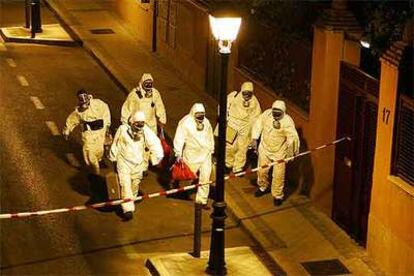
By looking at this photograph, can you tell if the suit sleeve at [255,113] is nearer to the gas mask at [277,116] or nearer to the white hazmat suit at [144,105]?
the gas mask at [277,116]

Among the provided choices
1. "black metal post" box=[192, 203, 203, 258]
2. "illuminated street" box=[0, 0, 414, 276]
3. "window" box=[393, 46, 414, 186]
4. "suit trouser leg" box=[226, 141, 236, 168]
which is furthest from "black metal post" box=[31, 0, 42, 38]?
"window" box=[393, 46, 414, 186]

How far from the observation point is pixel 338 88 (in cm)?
1518

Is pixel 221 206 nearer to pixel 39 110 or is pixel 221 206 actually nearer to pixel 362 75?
pixel 362 75

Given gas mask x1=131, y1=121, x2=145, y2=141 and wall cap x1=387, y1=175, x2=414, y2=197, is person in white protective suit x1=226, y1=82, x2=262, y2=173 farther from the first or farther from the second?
wall cap x1=387, y1=175, x2=414, y2=197

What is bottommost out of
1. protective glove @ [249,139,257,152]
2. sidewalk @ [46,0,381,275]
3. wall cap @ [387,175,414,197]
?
sidewalk @ [46,0,381,275]

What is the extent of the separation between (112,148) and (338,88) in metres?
3.50

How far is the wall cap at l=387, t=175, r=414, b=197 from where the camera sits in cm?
1260

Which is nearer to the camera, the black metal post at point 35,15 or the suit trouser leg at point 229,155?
the suit trouser leg at point 229,155

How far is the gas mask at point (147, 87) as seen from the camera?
17.1m

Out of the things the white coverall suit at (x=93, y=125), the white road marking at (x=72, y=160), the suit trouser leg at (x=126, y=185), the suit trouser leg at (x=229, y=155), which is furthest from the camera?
the white road marking at (x=72, y=160)

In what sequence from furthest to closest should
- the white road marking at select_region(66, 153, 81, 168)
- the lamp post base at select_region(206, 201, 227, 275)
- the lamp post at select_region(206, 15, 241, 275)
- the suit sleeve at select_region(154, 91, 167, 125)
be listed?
1. the white road marking at select_region(66, 153, 81, 168)
2. the suit sleeve at select_region(154, 91, 167, 125)
3. the lamp post base at select_region(206, 201, 227, 275)
4. the lamp post at select_region(206, 15, 241, 275)

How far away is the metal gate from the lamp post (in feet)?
8.27

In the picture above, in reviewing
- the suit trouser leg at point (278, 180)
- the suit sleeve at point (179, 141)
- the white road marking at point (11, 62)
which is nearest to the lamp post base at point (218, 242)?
the suit sleeve at point (179, 141)

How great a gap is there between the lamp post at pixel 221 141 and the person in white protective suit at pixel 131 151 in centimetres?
239
